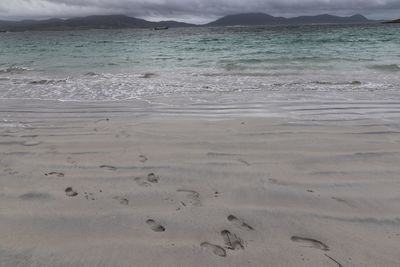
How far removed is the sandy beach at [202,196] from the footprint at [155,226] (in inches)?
0.6

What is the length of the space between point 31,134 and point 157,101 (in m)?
3.34

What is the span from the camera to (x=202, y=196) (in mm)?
3396

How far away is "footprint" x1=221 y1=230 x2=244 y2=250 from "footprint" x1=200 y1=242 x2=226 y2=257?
0.21 feet

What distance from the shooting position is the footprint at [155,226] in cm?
286

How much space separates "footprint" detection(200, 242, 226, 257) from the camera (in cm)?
255

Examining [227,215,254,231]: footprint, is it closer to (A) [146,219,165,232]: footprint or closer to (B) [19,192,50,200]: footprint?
(A) [146,219,165,232]: footprint

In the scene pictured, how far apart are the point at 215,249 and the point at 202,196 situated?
843mm

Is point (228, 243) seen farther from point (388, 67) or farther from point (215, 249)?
point (388, 67)

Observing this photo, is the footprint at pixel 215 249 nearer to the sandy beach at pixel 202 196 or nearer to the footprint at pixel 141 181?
the sandy beach at pixel 202 196

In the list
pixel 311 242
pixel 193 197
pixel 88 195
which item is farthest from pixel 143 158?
pixel 311 242

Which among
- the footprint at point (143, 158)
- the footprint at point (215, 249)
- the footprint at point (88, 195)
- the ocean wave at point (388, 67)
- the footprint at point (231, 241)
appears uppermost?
the ocean wave at point (388, 67)

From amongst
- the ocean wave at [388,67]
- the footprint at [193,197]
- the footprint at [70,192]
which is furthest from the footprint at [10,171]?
the ocean wave at [388,67]

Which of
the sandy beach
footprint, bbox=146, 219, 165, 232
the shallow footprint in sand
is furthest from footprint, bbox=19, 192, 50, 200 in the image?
footprint, bbox=146, 219, 165, 232

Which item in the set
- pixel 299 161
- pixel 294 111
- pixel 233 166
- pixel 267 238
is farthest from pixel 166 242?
pixel 294 111
